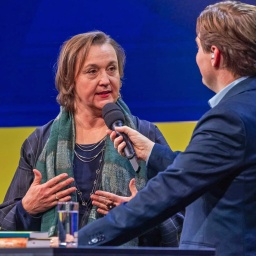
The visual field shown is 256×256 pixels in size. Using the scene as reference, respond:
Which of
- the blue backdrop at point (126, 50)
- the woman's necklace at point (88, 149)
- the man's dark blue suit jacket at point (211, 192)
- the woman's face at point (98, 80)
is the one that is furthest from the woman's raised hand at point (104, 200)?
the man's dark blue suit jacket at point (211, 192)

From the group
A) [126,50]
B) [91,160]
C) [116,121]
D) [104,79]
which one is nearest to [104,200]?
[91,160]

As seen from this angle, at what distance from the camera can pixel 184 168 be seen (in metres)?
2.11

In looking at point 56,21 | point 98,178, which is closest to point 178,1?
point 56,21

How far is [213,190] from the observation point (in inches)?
85.9

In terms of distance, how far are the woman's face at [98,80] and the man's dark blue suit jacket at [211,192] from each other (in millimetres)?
1064

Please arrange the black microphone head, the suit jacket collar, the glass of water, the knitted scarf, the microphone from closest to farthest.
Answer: the glass of water
the suit jacket collar
the microphone
the black microphone head
the knitted scarf

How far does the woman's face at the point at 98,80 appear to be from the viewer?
3.20 metres

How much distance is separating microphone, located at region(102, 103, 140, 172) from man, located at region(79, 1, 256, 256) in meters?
0.42

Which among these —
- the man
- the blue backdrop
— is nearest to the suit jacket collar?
the man

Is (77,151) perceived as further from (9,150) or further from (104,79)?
(9,150)

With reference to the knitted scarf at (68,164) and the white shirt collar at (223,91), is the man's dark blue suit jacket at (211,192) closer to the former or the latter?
the white shirt collar at (223,91)

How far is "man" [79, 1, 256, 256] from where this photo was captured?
2088mm

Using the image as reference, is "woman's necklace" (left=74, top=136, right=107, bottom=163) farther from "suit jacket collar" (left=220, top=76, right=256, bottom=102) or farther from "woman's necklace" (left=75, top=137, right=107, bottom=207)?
"suit jacket collar" (left=220, top=76, right=256, bottom=102)

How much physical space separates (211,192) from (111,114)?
0.85m
